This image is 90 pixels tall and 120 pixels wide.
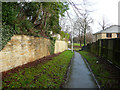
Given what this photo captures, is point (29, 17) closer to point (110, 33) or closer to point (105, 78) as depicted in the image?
point (105, 78)

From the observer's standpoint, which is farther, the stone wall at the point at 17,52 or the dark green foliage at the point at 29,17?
the dark green foliage at the point at 29,17

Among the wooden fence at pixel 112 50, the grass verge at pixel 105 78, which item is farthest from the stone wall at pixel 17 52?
the wooden fence at pixel 112 50

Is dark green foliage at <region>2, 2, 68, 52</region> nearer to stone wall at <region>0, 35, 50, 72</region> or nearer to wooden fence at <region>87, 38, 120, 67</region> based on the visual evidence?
stone wall at <region>0, 35, 50, 72</region>

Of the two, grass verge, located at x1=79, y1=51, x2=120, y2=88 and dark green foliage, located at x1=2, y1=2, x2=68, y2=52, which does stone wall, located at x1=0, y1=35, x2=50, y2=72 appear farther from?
grass verge, located at x1=79, y1=51, x2=120, y2=88

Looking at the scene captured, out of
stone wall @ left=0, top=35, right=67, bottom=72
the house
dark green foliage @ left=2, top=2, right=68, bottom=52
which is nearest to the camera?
stone wall @ left=0, top=35, right=67, bottom=72

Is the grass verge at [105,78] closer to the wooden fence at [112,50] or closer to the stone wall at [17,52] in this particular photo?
the wooden fence at [112,50]

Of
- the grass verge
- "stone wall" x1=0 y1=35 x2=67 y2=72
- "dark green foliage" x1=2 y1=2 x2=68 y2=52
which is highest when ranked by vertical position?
"dark green foliage" x1=2 y1=2 x2=68 y2=52

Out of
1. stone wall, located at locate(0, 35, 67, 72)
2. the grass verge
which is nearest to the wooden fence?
the grass verge

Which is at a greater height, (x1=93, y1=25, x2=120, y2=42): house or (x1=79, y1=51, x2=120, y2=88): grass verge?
(x1=93, y1=25, x2=120, y2=42): house

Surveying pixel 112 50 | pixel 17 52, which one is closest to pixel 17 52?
pixel 17 52

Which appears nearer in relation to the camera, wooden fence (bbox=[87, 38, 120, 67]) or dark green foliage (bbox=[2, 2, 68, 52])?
dark green foliage (bbox=[2, 2, 68, 52])

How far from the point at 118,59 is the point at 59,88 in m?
4.43

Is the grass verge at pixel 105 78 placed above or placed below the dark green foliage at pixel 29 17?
below

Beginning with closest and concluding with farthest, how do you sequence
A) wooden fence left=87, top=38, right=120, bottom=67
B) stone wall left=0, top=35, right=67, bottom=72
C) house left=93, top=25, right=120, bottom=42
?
1. stone wall left=0, top=35, right=67, bottom=72
2. wooden fence left=87, top=38, right=120, bottom=67
3. house left=93, top=25, right=120, bottom=42
